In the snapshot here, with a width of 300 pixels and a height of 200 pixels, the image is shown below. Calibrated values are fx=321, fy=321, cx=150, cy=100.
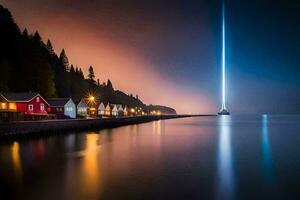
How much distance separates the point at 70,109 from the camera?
85562 millimetres

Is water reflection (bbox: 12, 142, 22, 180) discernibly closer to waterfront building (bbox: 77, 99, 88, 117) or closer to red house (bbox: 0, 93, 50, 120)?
red house (bbox: 0, 93, 50, 120)

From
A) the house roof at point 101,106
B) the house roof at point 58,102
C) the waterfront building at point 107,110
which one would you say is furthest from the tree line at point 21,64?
the waterfront building at point 107,110

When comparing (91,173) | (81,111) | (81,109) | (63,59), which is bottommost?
(91,173)

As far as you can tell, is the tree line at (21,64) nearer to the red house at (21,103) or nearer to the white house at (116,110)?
the red house at (21,103)

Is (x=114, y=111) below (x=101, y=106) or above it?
below

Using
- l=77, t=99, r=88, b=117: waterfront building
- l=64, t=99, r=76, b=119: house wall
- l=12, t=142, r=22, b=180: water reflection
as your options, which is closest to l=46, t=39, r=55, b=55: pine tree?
l=77, t=99, r=88, b=117: waterfront building

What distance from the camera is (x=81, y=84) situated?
466 ft

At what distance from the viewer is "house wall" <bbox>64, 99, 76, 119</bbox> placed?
272 feet

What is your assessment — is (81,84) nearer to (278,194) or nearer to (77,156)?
(77,156)

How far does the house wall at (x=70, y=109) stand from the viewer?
82775mm

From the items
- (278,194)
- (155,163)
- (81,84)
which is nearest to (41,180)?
(155,163)

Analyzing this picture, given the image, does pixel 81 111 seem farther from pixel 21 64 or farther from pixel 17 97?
pixel 17 97

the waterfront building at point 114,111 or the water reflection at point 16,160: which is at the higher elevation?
the waterfront building at point 114,111

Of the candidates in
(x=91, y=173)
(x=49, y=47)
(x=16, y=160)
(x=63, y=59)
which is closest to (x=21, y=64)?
(x=49, y=47)
